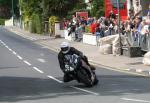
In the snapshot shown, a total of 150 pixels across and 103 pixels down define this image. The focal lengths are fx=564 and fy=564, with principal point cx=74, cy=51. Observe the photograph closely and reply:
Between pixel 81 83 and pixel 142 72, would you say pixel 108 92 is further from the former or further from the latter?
pixel 142 72

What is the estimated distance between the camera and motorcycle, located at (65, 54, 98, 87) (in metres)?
18.4

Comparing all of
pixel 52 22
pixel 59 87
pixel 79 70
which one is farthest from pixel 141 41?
pixel 52 22

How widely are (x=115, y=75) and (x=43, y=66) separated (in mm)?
5959

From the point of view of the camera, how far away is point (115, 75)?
2195 cm

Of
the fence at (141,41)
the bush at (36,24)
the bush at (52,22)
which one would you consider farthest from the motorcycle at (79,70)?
the bush at (36,24)

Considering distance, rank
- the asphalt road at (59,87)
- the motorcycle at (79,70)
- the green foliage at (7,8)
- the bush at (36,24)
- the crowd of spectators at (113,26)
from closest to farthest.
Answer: the asphalt road at (59,87) < the motorcycle at (79,70) < the crowd of spectators at (113,26) < the bush at (36,24) < the green foliage at (7,8)

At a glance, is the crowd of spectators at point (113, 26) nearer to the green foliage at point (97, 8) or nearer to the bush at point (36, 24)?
the green foliage at point (97, 8)

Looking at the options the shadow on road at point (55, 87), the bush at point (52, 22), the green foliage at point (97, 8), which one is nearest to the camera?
the shadow on road at point (55, 87)

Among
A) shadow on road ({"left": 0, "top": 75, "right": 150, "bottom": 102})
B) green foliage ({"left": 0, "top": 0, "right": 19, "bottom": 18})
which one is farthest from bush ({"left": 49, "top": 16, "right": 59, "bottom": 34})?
green foliage ({"left": 0, "top": 0, "right": 19, "bottom": 18})

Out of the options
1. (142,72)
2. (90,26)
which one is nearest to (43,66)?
(142,72)

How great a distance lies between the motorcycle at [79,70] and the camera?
18.4 meters

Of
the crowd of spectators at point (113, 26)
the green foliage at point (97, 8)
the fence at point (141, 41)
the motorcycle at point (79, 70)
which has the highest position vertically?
the green foliage at point (97, 8)

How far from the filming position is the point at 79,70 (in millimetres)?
18500

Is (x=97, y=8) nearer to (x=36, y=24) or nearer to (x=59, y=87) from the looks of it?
(x=36, y=24)
